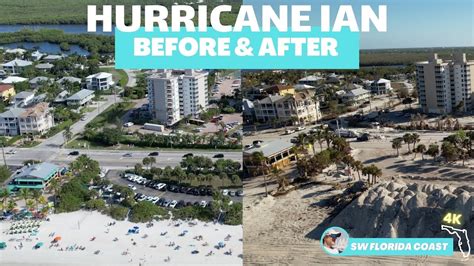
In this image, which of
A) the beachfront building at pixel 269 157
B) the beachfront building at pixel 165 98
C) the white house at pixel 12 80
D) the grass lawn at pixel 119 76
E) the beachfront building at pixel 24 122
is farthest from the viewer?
the white house at pixel 12 80

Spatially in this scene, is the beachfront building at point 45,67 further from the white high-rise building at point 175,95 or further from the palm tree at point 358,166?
the palm tree at point 358,166

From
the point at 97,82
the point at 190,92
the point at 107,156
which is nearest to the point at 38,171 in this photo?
the point at 107,156

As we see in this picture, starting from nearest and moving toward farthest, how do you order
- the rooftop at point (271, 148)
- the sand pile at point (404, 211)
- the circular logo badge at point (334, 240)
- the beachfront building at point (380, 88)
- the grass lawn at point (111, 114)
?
the sand pile at point (404, 211)
the circular logo badge at point (334, 240)
the rooftop at point (271, 148)
the grass lawn at point (111, 114)
the beachfront building at point (380, 88)

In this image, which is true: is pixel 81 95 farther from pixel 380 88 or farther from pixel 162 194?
pixel 380 88

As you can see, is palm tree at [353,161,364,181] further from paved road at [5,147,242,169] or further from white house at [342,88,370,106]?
white house at [342,88,370,106]

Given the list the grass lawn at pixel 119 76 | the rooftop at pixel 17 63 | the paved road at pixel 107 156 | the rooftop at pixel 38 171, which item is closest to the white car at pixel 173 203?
the paved road at pixel 107 156

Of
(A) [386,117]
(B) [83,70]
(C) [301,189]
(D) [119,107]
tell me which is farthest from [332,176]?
(B) [83,70]
